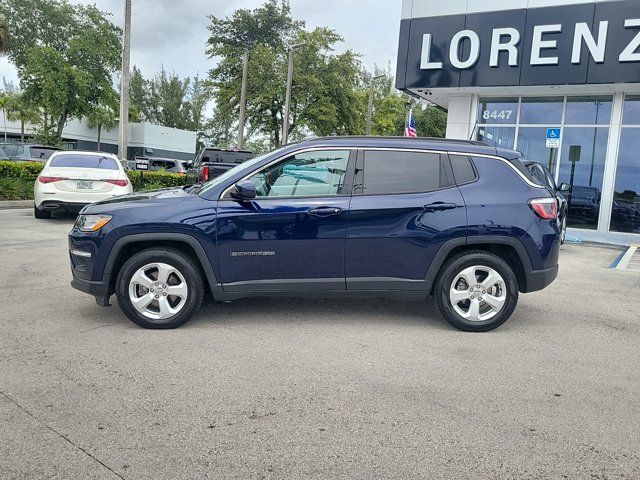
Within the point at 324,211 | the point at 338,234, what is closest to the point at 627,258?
the point at 338,234

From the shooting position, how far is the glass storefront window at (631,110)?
14273 millimetres

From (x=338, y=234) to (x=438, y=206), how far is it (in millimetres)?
951

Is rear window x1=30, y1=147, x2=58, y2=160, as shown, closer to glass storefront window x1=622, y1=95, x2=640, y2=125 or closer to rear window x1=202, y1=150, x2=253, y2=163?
rear window x1=202, y1=150, x2=253, y2=163

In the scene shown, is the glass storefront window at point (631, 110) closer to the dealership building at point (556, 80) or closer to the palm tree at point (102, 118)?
the dealership building at point (556, 80)

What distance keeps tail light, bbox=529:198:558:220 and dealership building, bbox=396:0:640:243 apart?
9.72 metres

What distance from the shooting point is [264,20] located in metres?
46.2

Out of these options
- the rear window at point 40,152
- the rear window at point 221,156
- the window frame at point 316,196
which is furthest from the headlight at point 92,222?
the rear window at point 40,152

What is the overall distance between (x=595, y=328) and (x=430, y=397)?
2770mm

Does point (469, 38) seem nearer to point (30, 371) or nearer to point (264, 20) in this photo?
point (30, 371)

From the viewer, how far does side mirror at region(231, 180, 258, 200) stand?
492 centimetres

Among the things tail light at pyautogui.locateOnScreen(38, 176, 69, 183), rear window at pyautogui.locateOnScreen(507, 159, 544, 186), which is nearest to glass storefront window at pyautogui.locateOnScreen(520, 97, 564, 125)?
rear window at pyautogui.locateOnScreen(507, 159, 544, 186)

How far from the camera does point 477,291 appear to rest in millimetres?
5250

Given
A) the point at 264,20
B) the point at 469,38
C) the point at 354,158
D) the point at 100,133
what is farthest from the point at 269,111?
the point at 354,158

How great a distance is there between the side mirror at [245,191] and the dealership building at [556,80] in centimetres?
1129
